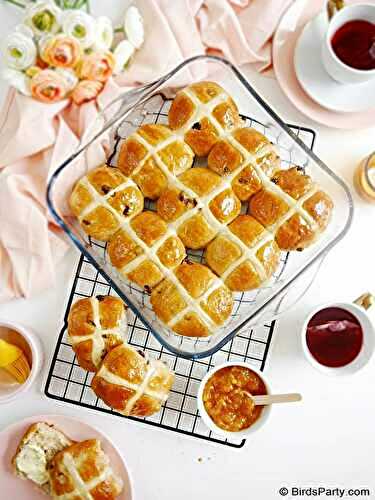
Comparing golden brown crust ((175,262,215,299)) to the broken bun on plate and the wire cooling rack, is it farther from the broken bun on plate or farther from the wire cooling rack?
the broken bun on plate

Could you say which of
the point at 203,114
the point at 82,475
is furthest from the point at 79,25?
the point at 82,475

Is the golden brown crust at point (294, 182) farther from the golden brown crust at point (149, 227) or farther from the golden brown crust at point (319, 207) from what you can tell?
the golden brown crust at point (149, 227)

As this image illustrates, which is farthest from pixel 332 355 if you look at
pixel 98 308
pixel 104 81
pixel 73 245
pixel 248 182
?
pixel 104 81

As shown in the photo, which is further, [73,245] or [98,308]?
[73,245]

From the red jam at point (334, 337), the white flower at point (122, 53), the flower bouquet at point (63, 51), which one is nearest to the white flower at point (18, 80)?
the flower bouquet at point (63, 51)

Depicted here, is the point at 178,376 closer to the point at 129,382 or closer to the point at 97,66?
the point at 129,382

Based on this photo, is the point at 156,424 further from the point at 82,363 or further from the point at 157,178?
the point at 157,178

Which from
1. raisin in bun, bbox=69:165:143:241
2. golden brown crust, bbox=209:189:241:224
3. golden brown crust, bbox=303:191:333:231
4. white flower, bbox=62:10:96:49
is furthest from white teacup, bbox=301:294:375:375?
white flower, bbox=62:10:96:49
